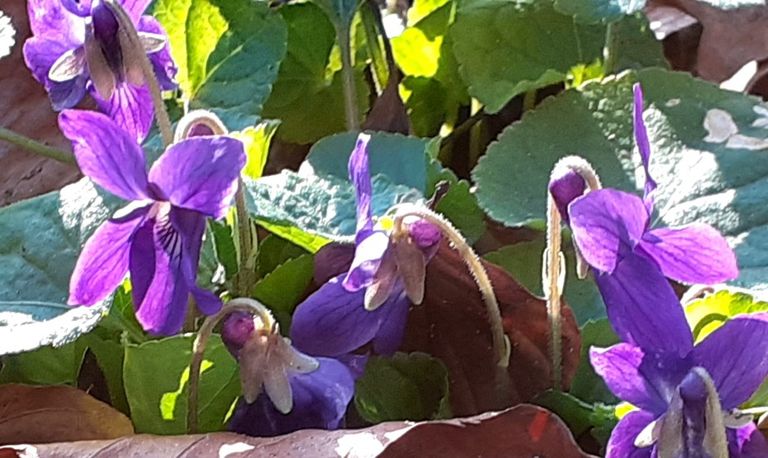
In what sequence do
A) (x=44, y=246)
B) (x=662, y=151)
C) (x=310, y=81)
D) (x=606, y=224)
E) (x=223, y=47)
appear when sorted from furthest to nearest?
(x=310, y=81)
(x=223, y=47)
(x=662, y=151)
(x=44, y=246)
(x=606, y=224)

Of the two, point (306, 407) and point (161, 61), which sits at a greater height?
point (161, 61)


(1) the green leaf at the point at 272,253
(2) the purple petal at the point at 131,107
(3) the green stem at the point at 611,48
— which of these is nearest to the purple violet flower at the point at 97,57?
(2) the purple petal at the point at 131,107

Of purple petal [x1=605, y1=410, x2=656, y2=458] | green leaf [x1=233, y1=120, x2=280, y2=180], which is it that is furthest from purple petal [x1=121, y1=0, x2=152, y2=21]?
purple petal [x1=605, y1=410, x2=656, y2=458]

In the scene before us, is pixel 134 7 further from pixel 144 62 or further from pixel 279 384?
pixel 279 384

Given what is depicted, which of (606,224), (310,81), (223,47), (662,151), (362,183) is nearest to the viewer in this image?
(606,224)

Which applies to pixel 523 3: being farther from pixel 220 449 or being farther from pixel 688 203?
pixel 220 449

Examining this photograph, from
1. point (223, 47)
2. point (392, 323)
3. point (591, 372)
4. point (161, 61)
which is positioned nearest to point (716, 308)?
point (591, 372)
